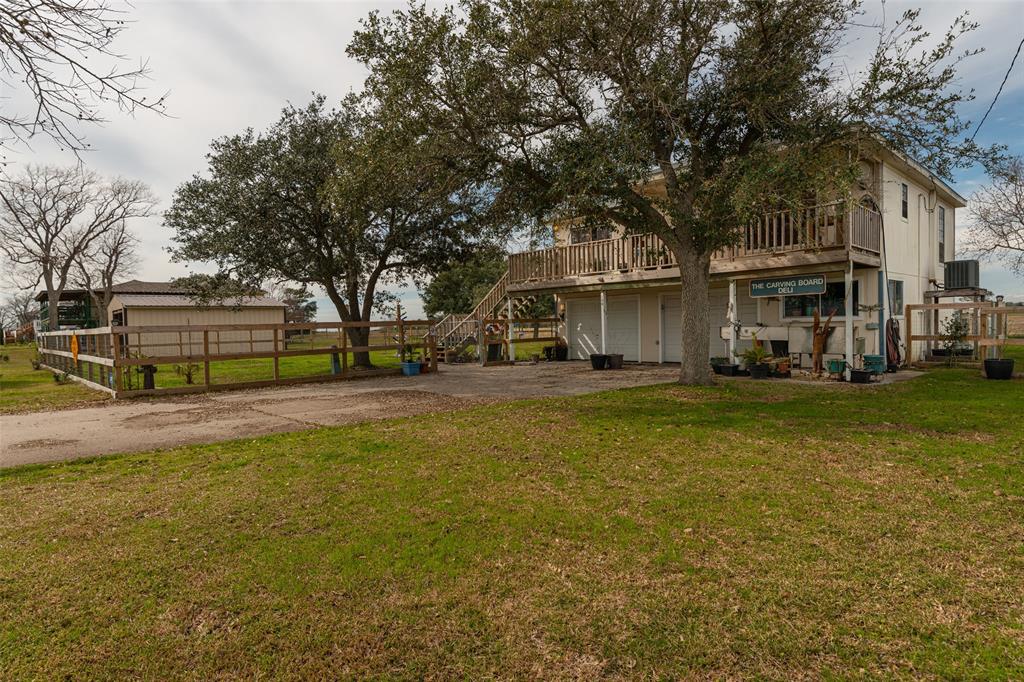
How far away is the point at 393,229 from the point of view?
57.8ft

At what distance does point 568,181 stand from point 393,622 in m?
8.35

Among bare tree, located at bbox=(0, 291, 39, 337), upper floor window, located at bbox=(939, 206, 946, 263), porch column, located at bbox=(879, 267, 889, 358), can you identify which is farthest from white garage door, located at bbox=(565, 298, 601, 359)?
bare tree, located at bbox=(0, 291, 39, 337)

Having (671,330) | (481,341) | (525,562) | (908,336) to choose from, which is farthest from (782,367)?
(525,562)

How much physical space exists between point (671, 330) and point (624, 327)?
1815 millimetres

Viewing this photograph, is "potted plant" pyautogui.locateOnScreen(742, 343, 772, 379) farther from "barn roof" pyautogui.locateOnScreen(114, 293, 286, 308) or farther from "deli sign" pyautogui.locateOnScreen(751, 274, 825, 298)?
"barn roof" pyautogui.locateOnScreen(114, 293, 286, 308)

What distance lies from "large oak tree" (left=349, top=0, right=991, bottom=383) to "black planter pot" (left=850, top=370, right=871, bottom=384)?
3.64m

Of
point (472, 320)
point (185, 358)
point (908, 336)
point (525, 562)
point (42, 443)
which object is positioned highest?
point (472, 320)

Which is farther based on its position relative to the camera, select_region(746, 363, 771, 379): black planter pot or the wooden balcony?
select_region(746, 363, 771, 379): black planter pot

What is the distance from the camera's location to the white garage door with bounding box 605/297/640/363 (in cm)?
1873

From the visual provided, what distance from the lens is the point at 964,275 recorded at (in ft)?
56.0

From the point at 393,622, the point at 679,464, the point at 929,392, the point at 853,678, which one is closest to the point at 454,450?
the point at 679,464

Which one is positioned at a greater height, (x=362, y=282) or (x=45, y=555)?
(x=362, y=282)

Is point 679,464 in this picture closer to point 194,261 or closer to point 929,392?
point 929,392

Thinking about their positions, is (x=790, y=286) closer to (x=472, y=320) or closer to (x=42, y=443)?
(x=472, y=320)
